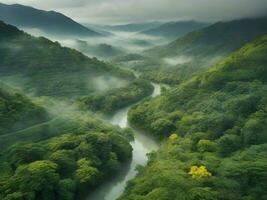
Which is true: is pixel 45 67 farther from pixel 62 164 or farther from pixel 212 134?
pixel 62 164

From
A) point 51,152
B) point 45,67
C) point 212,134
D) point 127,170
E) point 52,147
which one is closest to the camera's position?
point 51,152

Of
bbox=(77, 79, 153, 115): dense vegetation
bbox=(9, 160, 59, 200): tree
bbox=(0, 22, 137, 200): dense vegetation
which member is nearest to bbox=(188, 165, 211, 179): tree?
bbox=(0, 22, 137, 200): dense vegetation

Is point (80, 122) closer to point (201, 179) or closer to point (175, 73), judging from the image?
point (201, 179)

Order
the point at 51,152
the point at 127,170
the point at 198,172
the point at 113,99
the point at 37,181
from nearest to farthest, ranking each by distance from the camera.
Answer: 1. the point at 37,181
2. the point at 198,172
3. the point at 51,152
4. the point at 127,170
5. the point at 113,99

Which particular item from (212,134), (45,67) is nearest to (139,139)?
(212,134)

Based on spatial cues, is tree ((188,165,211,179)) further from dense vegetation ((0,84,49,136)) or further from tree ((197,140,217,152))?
dense vegetation ((0,84,49,136))

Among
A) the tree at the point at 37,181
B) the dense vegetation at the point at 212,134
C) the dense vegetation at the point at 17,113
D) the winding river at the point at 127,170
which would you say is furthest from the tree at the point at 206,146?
the dense vegetation at the point at 17,113
